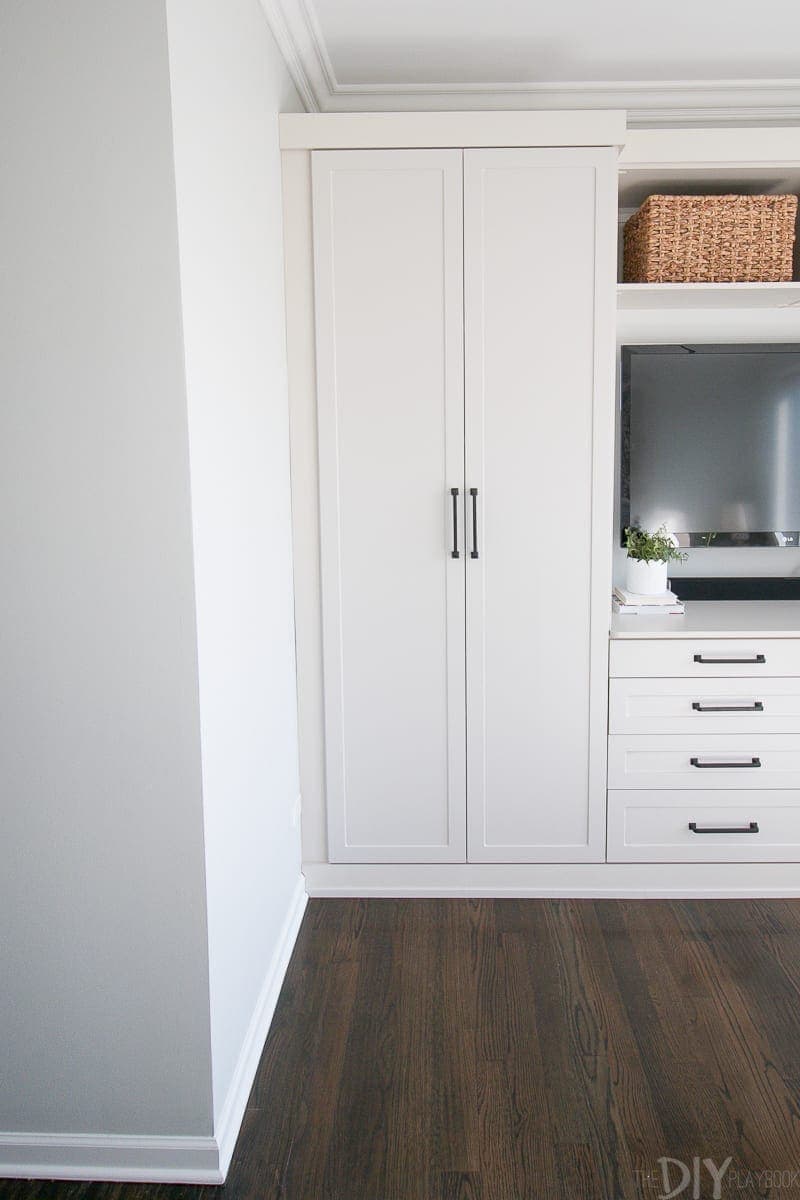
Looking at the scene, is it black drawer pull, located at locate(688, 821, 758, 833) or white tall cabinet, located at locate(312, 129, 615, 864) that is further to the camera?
black drawer pull, located at locate(688, 821, 758, 833)

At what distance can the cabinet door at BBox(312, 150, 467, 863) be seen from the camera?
8.66 feet

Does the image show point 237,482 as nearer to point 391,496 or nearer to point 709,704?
point 391,496

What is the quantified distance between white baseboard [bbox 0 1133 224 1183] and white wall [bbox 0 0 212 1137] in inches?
1.4

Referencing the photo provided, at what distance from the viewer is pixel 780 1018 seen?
225 cm

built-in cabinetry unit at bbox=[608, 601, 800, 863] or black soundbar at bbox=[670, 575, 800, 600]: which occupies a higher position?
black soundbar at bbox=[670, 575, 800, 600]

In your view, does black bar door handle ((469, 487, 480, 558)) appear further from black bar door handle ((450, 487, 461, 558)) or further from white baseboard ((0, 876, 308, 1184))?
white baseboard ((0, 876, 308, 1184))

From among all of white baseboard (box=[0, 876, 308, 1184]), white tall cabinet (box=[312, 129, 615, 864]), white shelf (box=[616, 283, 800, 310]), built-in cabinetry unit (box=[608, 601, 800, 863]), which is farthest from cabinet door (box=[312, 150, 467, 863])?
white baseboard (box=[0, 876, 308, 1184])

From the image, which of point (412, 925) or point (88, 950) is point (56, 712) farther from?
point (412, 925)

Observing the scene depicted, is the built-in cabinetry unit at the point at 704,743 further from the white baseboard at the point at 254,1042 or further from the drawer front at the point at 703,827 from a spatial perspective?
the white baseboard at the point at 254,1042

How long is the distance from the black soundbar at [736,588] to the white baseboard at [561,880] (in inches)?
38.3

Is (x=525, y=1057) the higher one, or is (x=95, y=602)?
(x=95, y=602)

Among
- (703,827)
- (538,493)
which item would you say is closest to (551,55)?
(538,493)

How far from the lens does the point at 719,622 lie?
9.48 feet

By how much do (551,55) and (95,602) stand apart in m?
2.18
